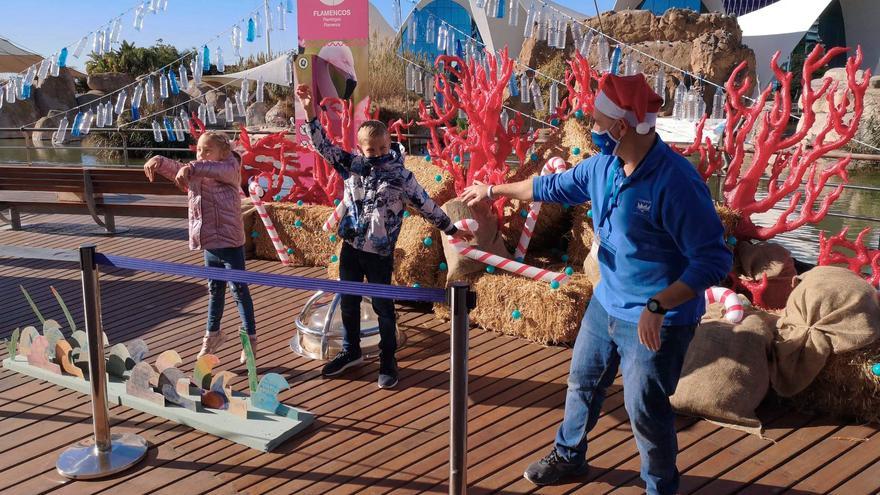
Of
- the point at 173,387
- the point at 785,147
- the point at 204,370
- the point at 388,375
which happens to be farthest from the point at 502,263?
the point at 785,147

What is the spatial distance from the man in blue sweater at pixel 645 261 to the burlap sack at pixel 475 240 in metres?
2.11

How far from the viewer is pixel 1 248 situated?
9.21 feet

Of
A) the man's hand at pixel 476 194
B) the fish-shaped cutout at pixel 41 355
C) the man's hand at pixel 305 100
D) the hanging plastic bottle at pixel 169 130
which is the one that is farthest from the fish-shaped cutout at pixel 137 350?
the hanging plastic bottle at pixel 169 130

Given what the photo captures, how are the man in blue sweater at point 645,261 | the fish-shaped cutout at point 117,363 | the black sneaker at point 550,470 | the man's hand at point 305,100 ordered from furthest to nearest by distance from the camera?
1. the fish-shaped cutout at point 117,363
2. the man's hand at point 305,100
3. the black sneaker at point 550,470
4. the man in blue sweater at point 645,261

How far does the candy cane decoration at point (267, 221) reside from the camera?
5863 millimetres

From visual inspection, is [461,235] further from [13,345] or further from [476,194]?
[13,345]

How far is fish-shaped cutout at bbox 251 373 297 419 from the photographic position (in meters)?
3.00

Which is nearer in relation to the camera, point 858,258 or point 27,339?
point 27,339

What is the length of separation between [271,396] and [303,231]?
295 centimetres

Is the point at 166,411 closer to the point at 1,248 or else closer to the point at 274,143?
the point at 1,248

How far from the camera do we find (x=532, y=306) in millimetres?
4062

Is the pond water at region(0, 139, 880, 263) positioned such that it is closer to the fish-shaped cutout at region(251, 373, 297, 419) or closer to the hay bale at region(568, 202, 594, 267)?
the hay bale at region(568, 202, 594, 267)

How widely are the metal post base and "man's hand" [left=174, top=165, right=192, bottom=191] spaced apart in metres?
1.22

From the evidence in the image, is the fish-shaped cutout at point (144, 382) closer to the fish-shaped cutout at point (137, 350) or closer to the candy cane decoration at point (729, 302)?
the fish-shaped cutout at point (137, 350)
